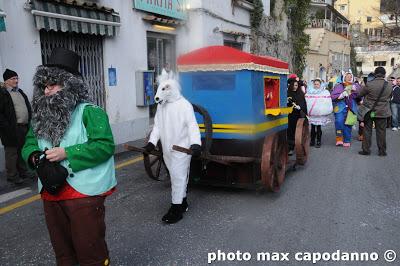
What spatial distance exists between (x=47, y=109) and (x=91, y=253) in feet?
3.06

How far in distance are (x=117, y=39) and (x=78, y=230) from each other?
7.18m

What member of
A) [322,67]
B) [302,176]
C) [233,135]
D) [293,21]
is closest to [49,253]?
[233,135]

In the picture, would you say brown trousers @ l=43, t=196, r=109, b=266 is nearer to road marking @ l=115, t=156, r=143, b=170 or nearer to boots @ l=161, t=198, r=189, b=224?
boots @ l=161, t=198, r=189, b=224

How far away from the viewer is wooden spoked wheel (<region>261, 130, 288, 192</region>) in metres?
4.78

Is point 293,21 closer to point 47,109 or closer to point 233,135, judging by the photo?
point 233,135

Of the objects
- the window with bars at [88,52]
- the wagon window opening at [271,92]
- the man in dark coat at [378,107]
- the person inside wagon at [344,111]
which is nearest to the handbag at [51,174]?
the wagon window opening at [271,92]

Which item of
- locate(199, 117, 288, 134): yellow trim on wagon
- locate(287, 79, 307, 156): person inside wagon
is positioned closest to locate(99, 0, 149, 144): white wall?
locate(287, 79, 307, 156): person inside wagon

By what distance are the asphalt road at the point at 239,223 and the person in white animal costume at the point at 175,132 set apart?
1.19ft

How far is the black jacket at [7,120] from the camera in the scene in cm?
549

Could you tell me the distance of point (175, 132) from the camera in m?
4.18

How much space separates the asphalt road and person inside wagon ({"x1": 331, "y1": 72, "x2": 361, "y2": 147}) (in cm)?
300

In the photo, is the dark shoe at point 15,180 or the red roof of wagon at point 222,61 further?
the dark shoe at point 15,180

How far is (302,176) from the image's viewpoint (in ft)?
20.6

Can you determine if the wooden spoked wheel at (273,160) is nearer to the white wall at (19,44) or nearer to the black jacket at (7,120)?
the black jacket at (7,120)
